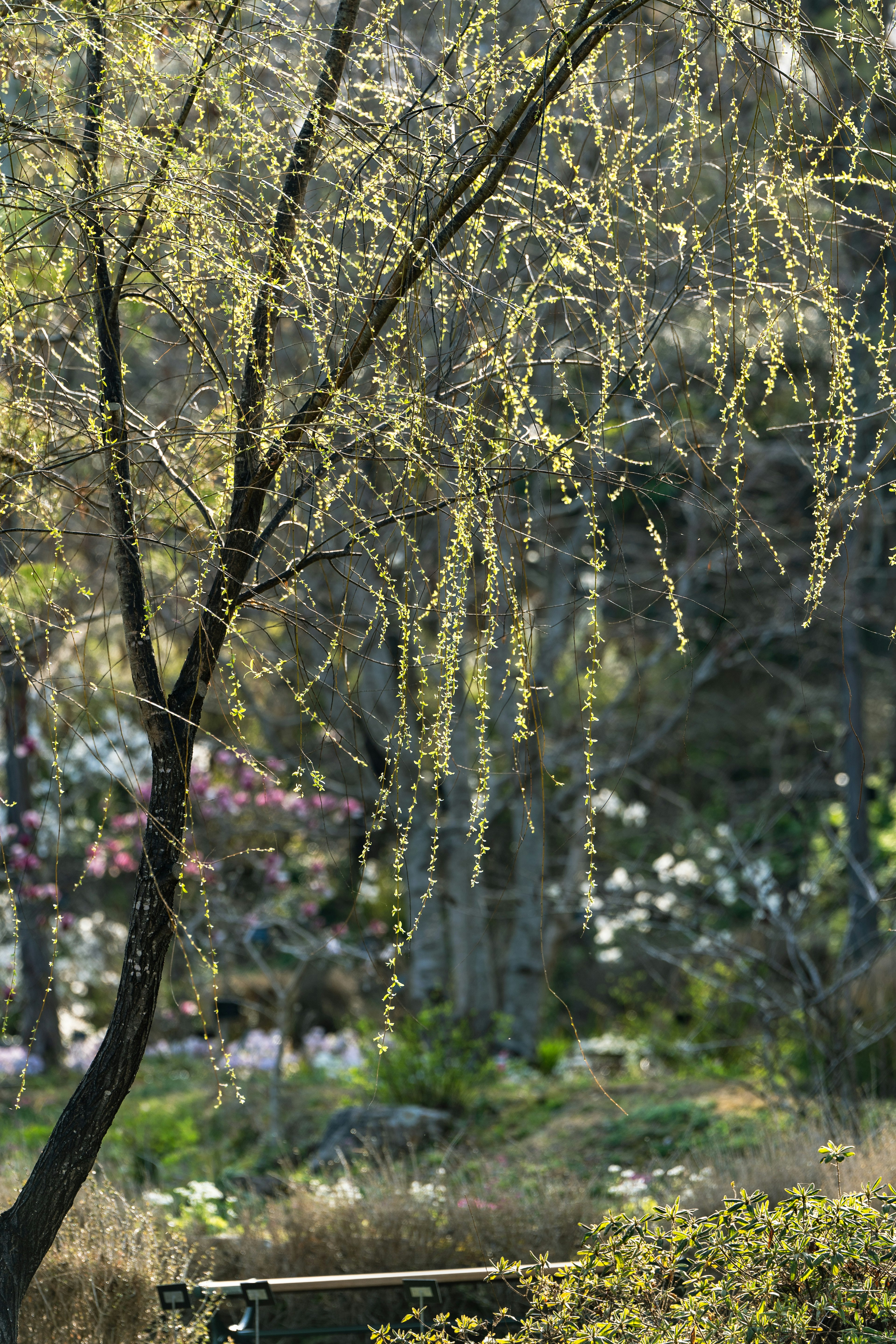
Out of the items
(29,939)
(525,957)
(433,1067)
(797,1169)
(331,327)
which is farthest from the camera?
(29,939)

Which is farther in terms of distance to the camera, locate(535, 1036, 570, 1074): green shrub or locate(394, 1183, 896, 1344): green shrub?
locate(535, 1036, 570, 1074): green shrub

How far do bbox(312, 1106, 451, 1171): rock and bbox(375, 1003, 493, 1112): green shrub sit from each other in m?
0.18

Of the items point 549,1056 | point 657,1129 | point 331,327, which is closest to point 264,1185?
point 657,1129

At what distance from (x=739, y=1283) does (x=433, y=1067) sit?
448 cm

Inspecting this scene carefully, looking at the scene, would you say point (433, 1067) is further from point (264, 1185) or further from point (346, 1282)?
point (346, 1282)

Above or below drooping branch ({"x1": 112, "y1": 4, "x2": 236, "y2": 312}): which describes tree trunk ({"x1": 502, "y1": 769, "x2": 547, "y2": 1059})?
below

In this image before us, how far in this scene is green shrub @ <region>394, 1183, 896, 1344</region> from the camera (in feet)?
6.67

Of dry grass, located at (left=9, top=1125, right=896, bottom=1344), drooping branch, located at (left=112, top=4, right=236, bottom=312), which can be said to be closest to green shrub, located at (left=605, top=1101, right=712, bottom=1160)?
dry grass, located at (left=9, top=1125, right=896, bottom=1344)

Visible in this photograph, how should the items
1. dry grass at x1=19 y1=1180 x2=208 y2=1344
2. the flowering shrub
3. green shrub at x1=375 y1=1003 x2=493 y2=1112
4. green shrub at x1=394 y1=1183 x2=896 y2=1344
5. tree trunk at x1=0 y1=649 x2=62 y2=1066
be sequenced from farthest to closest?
tree trunk at x1=0 y1=649 x2=62 y2=1066
the flowering shrub
green shrub at x1=375 y1=1003 x2=493 y2=1112
dry grass at x1=19 y1=1180 x2=208 y2=1344
green shrub at x1=394 y1=1183 x2=896 y2=1344

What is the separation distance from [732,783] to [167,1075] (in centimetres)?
592

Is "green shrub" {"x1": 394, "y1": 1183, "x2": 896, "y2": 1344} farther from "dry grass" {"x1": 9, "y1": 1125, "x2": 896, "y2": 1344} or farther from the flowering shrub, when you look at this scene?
the flowering shrub

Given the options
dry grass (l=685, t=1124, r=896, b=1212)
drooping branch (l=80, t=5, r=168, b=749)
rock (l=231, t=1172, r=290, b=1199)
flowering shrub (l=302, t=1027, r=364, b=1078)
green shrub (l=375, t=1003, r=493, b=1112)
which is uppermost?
drooping branch (l=80, t=5, r=168, b=749)

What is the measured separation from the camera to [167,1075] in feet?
29.8

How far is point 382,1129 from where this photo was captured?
5.89 m
